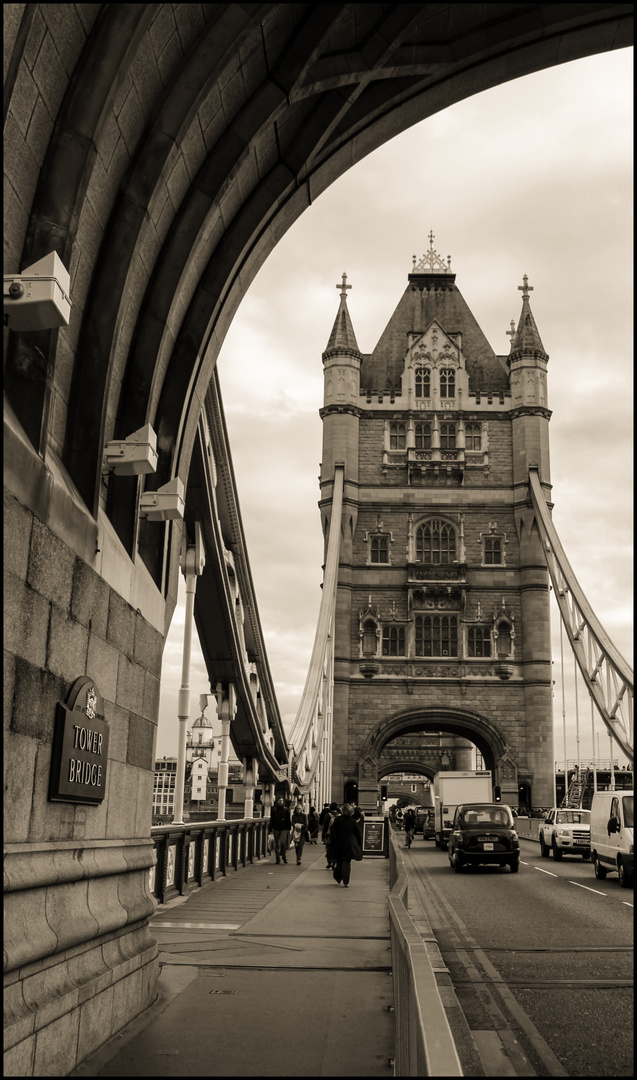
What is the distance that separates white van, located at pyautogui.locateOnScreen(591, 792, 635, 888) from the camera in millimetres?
18233

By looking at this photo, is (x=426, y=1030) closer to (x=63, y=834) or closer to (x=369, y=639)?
(x=63, y=834)

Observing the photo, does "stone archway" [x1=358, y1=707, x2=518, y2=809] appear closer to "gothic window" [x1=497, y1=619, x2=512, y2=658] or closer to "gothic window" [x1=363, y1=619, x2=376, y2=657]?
"gothic window" [x1=363, y1=619, x2=376, y2=657]

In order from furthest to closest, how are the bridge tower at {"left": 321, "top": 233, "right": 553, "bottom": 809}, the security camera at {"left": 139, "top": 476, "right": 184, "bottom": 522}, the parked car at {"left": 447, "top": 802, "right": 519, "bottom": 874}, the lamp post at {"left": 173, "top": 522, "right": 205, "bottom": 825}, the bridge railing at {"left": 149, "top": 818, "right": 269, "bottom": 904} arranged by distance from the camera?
the bridge tower at {"left": 321, "top": 233, "right": 553, "bottom": 809} → the parked car at {"left": 447, "top": 802, "right": 519, "bottom": 874} → the lamp post at {"left": 173, "top": 522, "right": 205, "bottom": 825} → the bridge railing at {"left": 149, "top": 818, "right": 269, "bottom": 904} → the security camera at {"left": 139, "top": 476, "right": 184, "bottom": 522}

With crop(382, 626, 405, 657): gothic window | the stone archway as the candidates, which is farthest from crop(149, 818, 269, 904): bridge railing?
crop(382, 626, 405, 657): gothic window

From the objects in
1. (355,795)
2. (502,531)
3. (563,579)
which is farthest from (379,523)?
(355,795)

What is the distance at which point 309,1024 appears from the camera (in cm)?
658

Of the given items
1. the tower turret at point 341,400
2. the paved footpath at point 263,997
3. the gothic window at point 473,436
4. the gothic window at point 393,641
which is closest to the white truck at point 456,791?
the gothic window at point 393,641

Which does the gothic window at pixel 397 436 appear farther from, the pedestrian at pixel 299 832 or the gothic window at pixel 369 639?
the pedestrian at pixel 299 832

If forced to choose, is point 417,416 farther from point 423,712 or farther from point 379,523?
point 423,712

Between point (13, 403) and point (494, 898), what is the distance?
1393cm

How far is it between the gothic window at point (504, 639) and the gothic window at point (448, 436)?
10.4m

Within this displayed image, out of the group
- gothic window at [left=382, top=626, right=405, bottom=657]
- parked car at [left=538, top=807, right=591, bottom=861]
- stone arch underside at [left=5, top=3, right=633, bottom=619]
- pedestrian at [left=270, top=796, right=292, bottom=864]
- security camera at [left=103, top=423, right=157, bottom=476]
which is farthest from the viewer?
gothic window at [left=382, top=626, right=405, bottom=657]

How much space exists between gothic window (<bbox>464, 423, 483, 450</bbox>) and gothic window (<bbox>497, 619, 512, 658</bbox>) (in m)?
10.2

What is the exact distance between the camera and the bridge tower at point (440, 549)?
51188 mm
